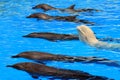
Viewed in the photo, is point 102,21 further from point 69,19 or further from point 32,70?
point 32,70

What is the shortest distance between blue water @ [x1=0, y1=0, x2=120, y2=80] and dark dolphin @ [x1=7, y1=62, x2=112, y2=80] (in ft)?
0.35

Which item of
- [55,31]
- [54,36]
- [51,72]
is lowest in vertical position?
[51,72]

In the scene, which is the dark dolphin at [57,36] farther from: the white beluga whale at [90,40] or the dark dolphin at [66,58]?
the dark dolphin at [66,58]

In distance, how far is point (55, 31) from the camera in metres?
10.3

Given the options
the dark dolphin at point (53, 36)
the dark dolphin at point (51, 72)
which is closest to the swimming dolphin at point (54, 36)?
the dark dolphin at point (53, 36)

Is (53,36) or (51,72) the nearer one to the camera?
(51,72)

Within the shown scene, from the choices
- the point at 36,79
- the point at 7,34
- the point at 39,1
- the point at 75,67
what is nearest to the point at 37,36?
the point at 7,34

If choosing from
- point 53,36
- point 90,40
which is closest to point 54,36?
point 53,36

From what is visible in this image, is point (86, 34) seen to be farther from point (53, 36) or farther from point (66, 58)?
point (53, 36)

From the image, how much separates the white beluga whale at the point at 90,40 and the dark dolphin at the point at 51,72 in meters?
1.97

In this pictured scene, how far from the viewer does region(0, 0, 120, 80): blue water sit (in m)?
6.83

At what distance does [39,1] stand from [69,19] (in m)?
6.88

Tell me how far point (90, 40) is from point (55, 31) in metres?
2.21

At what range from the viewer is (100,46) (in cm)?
814
